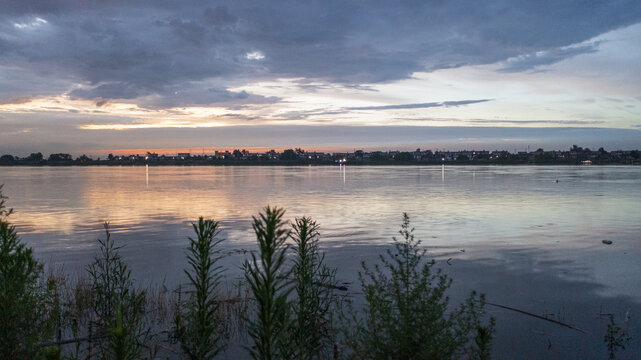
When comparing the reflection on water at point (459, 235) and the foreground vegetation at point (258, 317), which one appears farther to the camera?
the reflection on water at point (459, 235)

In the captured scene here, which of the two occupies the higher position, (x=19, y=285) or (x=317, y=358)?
(x=19, y=285)

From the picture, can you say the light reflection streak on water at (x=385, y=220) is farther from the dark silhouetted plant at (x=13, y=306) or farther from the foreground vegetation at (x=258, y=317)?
the dark silhouetted plant at (x=13, y=306)

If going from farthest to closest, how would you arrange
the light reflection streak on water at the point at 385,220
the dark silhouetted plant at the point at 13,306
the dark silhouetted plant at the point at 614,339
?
the light reflection streak on water at the point at 385,220, the dark silhouetted plant at the point at 614,339, the dark silhouetted plant at the point at 13,306

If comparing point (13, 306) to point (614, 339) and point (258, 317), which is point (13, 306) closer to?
point (258, 317)

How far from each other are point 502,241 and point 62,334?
59.8 feet

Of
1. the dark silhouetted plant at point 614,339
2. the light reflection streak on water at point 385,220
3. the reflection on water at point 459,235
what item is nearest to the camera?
the dark silhouetted plant at point 614,339

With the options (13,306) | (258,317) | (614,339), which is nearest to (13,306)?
(13,306)

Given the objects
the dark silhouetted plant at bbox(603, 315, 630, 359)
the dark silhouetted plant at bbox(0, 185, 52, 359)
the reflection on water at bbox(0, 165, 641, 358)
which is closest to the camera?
the dark silhouetted plant at bbox(0, 185, 52, 359)

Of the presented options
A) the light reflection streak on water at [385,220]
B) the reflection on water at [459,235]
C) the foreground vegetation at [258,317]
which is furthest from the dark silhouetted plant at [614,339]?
the light reflection streak on water at [385,220]

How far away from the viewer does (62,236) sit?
2277 cm

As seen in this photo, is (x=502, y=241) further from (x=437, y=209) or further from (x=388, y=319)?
(x=388, y=319)

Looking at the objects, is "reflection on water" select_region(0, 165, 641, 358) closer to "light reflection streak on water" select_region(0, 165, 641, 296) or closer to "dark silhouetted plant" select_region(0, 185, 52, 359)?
"light reflection streak on water" select_region(0, 165, 641, 296)

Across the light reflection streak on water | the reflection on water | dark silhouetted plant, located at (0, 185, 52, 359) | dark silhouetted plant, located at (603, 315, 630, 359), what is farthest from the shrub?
the light reflection streak on water

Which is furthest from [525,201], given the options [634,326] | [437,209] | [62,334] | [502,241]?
[62,334]
